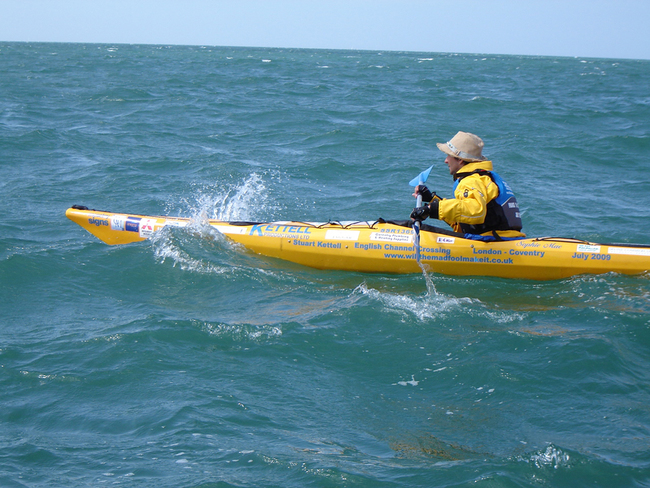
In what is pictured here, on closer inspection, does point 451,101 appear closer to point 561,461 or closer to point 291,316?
point 291,316

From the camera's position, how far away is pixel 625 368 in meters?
4.30

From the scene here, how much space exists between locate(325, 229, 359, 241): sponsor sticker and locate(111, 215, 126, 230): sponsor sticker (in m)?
2.58

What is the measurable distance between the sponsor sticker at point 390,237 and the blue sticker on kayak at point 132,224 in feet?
9.44

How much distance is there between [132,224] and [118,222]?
0.66ft

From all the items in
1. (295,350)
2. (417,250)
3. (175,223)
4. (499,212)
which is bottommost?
(295,350)

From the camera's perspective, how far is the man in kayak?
5.64m

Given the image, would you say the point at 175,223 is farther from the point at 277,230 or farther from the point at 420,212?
the point at 420,212

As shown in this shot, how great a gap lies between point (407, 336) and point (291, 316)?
103 centimetres

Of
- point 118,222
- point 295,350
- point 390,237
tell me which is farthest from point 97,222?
point 295,350

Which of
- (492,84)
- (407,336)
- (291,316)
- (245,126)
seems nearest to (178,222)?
(291,316)

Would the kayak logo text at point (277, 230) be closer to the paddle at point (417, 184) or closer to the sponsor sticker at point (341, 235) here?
the sponsor sticker at point (341, 235)

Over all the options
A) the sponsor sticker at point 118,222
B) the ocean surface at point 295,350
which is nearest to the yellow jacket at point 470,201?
the ocean surface at point 295,350

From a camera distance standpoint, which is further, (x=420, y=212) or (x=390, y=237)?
(x=390, y=237)

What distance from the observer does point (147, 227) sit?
7207 millimetres
